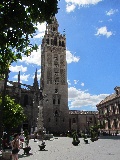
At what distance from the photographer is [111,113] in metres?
56.2

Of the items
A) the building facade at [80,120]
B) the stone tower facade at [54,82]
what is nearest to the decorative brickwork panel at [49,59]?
the stone tower facade at [54,82]

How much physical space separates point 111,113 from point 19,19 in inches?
2014

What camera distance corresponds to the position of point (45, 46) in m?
70.2

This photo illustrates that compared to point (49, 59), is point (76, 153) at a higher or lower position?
lower

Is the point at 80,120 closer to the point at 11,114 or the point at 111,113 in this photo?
the point at 111,113

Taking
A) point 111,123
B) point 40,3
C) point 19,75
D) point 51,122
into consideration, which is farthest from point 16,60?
point 51,122

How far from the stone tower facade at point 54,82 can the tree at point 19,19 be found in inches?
2107

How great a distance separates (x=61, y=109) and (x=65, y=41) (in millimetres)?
23668

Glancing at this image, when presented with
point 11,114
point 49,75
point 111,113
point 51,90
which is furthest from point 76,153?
point 49,75

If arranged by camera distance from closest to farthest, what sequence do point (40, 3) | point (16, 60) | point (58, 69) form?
point (40, 3) → point (16, 60) → point (58, 69)

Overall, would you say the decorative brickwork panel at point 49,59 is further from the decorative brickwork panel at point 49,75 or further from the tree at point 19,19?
the tree at point 19,19

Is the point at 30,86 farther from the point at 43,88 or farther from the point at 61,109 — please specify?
the point at 61,109

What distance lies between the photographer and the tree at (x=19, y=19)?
323 inches

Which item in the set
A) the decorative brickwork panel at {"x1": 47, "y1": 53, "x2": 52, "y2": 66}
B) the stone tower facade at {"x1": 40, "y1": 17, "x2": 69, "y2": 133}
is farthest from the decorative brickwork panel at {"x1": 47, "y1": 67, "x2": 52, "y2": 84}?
the decorative brickwork panel at {"x1": 47, "y1": 53, "x2": 52, "y2": 66}
